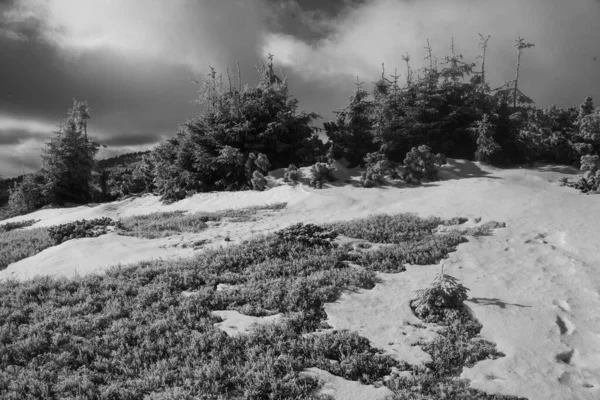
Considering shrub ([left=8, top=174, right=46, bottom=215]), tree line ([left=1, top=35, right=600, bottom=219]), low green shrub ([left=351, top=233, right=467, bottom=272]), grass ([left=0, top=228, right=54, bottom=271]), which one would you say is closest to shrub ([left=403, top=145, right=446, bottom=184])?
tree line ([left=1, top=35, right=600, bottom=219])

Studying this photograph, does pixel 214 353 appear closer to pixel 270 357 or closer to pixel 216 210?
pixel 270 357

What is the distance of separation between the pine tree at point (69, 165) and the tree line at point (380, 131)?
9.49 meters

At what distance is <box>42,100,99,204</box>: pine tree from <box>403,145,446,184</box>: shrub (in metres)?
25.5

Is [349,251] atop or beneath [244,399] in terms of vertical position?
atop

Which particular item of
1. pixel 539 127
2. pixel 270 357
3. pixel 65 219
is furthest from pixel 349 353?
pixel 65 219

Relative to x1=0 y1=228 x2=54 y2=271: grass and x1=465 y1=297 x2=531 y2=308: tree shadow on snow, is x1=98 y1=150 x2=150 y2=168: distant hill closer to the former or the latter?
x1=0 y1=228 x2=54 y2=271: grass

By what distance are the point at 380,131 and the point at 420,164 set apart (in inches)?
142

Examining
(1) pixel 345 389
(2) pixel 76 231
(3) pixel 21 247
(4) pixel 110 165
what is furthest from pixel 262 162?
(4) pixel 110 165

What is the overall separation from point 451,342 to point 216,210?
44.7ft

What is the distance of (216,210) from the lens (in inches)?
723

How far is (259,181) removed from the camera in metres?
20.2

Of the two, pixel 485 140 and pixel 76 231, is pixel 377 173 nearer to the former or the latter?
pixel 485 140

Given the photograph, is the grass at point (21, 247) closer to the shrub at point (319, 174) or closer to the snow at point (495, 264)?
the snow at point (495, 264)

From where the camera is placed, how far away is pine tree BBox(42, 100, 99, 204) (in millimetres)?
29641
